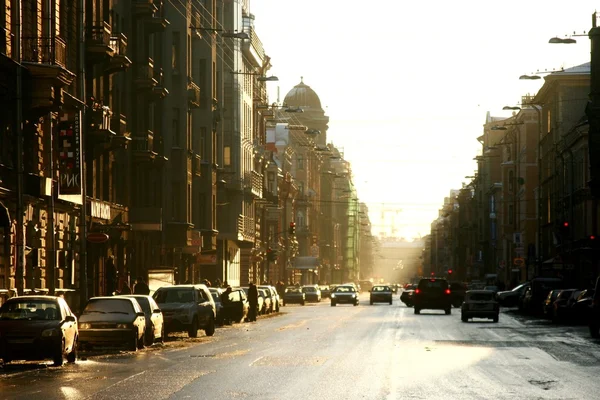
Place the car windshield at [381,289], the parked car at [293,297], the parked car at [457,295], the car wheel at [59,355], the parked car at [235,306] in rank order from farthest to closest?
Result: the parked car at [293,297]
the car windshield at [381,289]
the parked car at [457,295]
the parked car at [235,306]
the car wheel at [59,355]

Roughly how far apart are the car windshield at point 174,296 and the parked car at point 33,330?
45.7 ft

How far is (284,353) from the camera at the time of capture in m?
30.5

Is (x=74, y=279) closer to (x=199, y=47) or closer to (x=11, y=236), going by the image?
(x=11, y=236)

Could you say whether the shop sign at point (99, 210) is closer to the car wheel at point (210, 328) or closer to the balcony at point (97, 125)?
the balcony at point (97, 125)

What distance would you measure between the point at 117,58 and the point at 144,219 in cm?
919

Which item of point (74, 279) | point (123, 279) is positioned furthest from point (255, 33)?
point (74, 279)

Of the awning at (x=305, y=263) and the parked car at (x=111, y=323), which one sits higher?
the awning at (x=305, y=263)

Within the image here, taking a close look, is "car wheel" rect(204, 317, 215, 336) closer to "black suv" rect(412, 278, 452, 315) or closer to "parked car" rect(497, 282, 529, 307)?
"black suv" rect(412, 278, 452, 315)

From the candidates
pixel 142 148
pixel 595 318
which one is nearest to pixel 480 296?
pixel 142 148

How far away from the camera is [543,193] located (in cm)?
11419

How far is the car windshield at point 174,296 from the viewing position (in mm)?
41156

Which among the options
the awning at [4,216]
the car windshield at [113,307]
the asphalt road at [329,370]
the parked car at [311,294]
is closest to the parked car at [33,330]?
the asphalt road at [329,370]

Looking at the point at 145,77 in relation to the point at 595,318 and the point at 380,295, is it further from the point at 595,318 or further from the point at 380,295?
the point at 380,295

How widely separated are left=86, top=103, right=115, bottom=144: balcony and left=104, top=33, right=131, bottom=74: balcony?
86.5 inches
